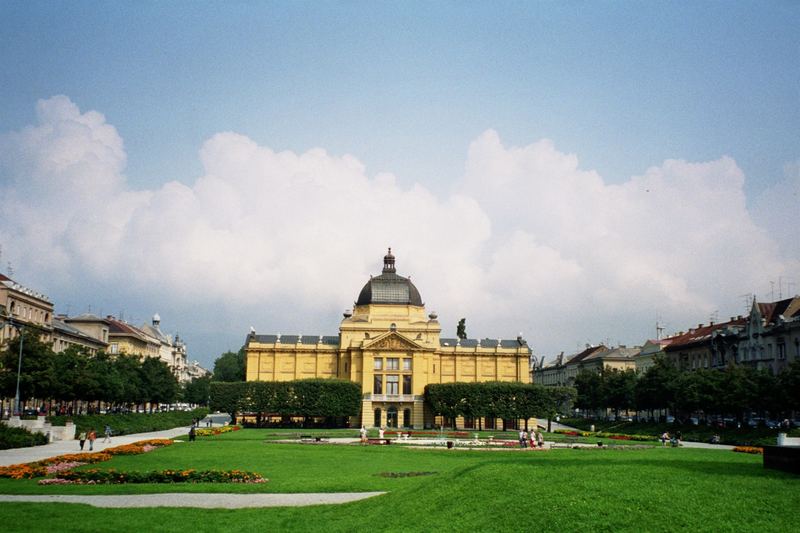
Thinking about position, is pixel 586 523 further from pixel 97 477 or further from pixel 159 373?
pixel 159 373

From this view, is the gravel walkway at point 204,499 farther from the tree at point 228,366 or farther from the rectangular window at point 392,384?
the tree at point 228,366

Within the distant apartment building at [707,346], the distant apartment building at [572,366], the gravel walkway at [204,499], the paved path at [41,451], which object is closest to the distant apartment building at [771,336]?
the distant apartment building at [707,346]

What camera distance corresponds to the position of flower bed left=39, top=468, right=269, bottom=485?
101 ft

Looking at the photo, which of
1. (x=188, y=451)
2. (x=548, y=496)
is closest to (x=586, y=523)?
(x=548, y=496)

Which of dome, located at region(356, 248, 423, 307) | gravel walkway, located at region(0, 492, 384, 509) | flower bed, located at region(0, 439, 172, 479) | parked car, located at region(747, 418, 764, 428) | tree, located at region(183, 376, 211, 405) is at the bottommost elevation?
gravel walkway, located at region(0, 492, 384, 509)

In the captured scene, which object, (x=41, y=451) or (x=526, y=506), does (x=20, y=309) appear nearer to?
(x=41, y=451)

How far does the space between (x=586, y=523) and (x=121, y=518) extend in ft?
43.9

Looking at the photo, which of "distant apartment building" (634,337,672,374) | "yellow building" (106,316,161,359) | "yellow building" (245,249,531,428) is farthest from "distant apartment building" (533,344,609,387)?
"yellow building" (106,316,161,359)

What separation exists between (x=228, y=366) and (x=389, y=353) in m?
83.8

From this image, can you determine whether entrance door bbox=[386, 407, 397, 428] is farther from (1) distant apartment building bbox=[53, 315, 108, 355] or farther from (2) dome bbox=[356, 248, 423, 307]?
(1) distant apartment building bbox=[53, 315, 108, 355]

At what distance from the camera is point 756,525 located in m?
16.4

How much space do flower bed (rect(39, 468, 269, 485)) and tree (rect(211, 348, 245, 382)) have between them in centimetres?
13691

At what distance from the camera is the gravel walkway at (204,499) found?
25.2 metres

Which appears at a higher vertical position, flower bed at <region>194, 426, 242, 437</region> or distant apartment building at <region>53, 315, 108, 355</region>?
distant apartment building at <region>53, 315, 108, 355</region>
